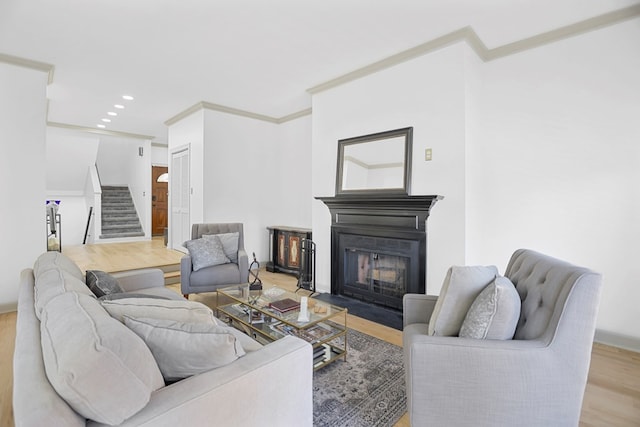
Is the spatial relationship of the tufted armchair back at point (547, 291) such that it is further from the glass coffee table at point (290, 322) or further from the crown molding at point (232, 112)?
the crown molding at point (232, 112)

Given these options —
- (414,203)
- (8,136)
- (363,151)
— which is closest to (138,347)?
(414,203)

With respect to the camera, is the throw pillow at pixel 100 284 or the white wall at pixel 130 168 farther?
the white wall at pixel 130 168

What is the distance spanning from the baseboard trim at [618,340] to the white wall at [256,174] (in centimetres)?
367

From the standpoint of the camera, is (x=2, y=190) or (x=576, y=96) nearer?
(x=576, y=96)

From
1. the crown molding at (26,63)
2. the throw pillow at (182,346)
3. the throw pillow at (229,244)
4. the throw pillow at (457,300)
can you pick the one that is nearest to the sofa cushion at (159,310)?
the throw pillow at (182,346)

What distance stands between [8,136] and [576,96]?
5587 millimetres

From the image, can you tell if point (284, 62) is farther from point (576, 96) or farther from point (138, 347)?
point (138, 347)

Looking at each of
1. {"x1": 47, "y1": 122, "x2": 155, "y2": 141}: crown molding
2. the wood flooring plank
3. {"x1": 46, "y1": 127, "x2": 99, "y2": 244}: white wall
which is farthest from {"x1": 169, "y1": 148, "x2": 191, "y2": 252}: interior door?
{"x1": 46, "y1": 127, "x2": 99, "y2": 244}: white wall

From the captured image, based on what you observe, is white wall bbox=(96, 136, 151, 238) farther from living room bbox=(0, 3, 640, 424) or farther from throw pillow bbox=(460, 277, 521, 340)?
throw pillow bbox=(460, 277, 521, 340)

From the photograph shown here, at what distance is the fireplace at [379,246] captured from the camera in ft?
10.2

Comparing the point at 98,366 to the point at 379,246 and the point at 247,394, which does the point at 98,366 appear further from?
the point at 379,246

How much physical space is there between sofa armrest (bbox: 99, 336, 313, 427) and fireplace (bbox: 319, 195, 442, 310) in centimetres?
212

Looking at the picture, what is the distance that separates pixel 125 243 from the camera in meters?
7.40

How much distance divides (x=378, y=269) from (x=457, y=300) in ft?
6.24
